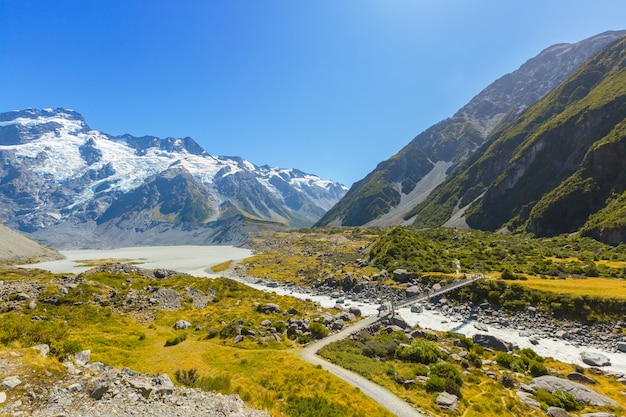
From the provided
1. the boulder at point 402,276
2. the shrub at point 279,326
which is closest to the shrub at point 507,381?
the shrub at point 279,326

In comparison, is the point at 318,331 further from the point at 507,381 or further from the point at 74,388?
the point at 74,388

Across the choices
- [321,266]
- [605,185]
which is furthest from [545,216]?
[321,266]

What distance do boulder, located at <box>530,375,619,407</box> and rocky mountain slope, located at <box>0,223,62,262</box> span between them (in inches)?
7768

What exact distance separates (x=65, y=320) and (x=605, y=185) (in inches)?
6367

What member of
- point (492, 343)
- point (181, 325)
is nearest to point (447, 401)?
point (492, 343)

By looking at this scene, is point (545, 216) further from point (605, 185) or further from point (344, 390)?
point (344, 390)

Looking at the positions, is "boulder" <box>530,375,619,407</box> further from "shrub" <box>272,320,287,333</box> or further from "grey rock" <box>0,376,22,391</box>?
"grey rock" <box>0,376,22,391</box>

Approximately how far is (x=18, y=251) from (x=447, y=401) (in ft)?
724

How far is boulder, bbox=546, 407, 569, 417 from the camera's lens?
70.1 feet

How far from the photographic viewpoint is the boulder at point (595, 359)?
31.9 m

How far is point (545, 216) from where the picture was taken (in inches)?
4970

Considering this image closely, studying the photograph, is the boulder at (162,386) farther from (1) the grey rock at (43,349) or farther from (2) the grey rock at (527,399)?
(2) the grey rock at (527,399)

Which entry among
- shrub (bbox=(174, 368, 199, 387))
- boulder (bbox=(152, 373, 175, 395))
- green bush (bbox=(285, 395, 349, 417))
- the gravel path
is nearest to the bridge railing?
the gravel path

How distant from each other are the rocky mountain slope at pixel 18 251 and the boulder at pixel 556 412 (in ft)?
649
